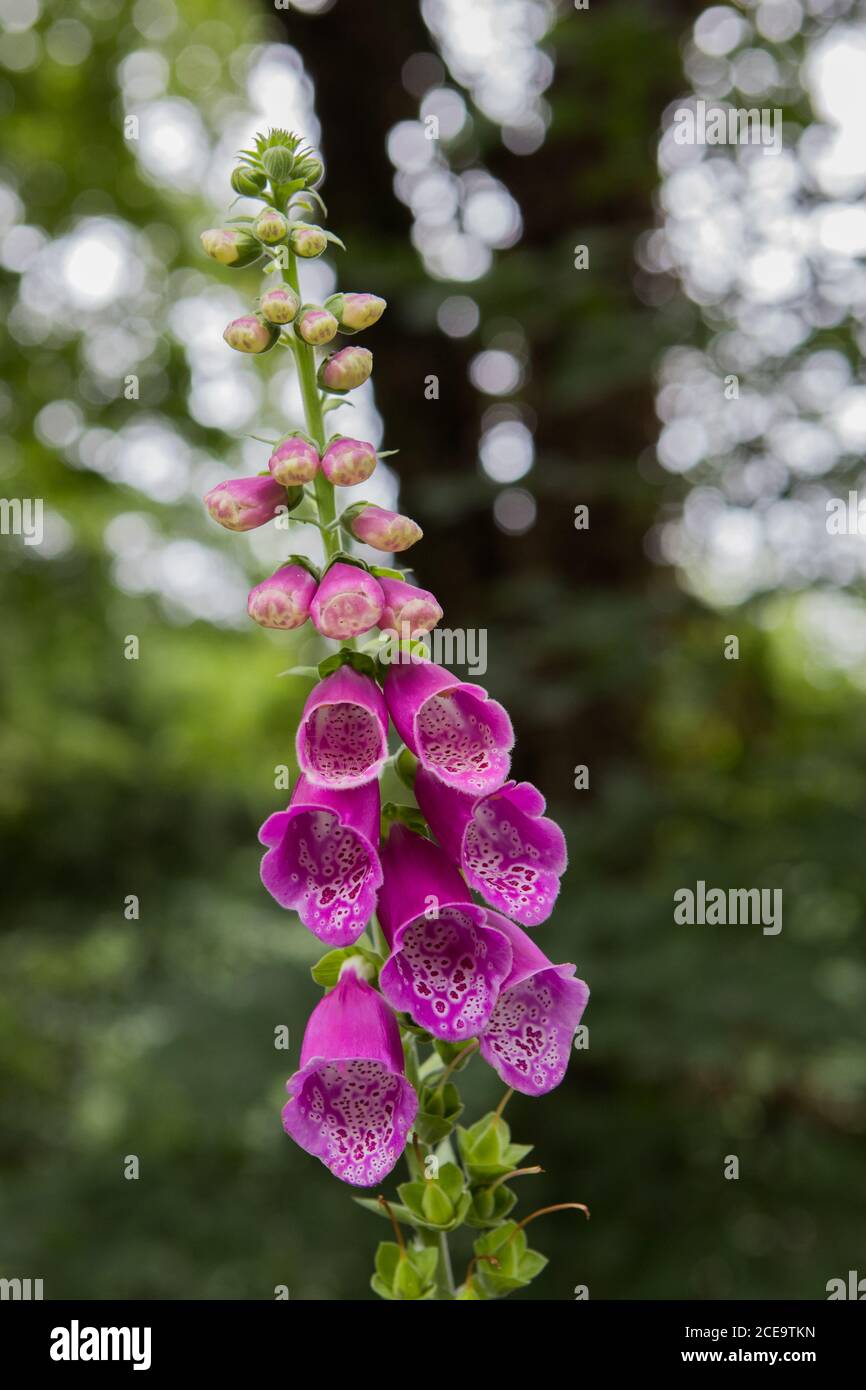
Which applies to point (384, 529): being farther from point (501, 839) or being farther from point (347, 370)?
point (501, 839)

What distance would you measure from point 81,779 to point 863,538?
521 cm

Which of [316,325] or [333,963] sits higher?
[316,325]

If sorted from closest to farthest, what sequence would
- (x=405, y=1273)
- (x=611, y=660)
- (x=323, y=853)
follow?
(x=405, y=1273) → (x=323, y=853) → (x=611, y=660)

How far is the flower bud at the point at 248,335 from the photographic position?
2.96 feet

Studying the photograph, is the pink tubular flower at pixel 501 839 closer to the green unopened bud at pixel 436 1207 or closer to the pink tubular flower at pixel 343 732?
the pink tubular flower at pixel 343 732

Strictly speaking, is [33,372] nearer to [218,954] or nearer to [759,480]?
[218,954]

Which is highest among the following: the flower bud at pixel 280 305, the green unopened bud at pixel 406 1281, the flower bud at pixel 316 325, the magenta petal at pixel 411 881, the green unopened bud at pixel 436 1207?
the flower bud at pixel 280 305

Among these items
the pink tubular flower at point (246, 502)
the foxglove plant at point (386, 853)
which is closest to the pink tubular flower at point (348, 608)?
the foxglove plant at point (386, 853)

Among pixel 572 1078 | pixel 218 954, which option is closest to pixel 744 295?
pixel 572 1078

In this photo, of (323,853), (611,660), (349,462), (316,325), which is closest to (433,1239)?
(323,853)

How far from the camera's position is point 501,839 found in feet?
3.13

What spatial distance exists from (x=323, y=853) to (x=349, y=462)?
0.96 feet

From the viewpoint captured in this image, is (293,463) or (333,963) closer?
(293,463)

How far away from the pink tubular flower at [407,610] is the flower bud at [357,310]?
7.5 inches
